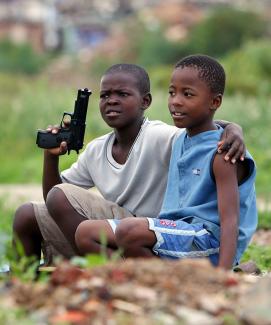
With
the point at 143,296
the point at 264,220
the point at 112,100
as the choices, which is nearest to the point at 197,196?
the point at 112,100

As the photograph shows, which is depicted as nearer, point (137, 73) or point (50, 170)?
point (137, 73)

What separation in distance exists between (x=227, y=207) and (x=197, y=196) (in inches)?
9.2

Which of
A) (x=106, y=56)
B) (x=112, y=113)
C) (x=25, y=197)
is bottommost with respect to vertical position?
(x=106, y=56)

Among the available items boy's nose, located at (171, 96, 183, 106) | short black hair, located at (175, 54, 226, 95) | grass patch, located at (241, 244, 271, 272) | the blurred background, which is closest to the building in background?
the blurred background

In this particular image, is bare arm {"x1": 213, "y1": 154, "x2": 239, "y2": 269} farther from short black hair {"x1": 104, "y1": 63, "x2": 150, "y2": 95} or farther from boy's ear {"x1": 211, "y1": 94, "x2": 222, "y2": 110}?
short black hair {"x1": 104, "y1": 63, "x2": 150, "y2": 95}

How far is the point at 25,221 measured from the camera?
5016 millimetres

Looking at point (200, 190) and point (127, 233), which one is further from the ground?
point (200, 190)

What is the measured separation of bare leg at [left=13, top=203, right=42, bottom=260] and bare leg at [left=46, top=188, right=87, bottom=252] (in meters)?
0.17

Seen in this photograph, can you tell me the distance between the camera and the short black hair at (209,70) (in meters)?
4.73

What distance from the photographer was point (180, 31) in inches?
2569

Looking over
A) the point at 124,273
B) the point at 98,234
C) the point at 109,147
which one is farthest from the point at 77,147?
the point at 124,273

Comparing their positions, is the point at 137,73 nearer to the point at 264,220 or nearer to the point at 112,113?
the point at 112,113

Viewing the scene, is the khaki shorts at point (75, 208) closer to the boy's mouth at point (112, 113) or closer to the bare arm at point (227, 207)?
the boy's mouth at point (112, 113)

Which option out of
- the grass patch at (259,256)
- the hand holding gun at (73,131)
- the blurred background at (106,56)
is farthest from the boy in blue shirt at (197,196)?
A: the blurred background at (106,56)
